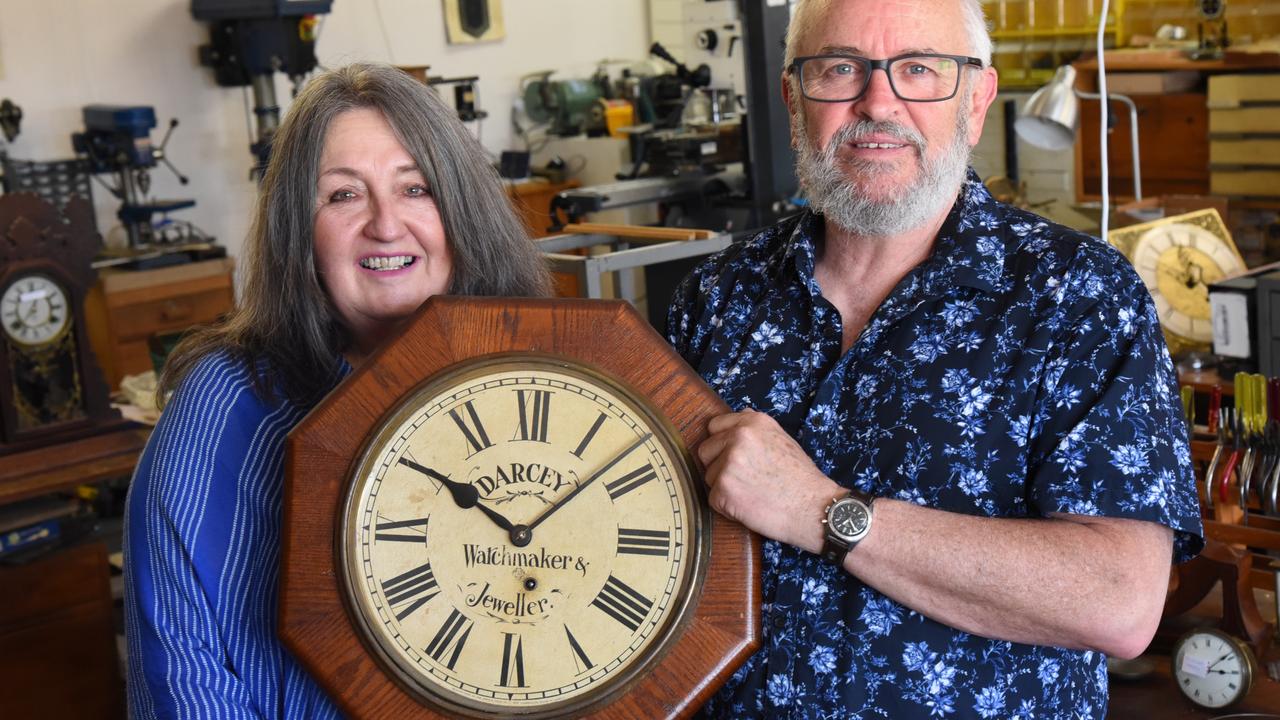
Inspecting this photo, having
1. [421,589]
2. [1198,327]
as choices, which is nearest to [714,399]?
[421,589]

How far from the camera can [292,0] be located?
5.46 meters

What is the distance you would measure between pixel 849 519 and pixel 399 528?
0.43 metres

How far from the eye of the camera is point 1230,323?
9.69ft

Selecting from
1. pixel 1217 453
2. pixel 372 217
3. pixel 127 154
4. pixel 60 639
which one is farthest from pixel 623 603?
pixel 127 154

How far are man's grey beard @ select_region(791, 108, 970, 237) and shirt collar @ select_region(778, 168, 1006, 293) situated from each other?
0.03 meters

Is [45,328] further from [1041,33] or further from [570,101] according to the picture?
[1041,33]

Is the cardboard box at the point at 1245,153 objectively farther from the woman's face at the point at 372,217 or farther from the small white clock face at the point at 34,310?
the woman's face at the point at 372,217

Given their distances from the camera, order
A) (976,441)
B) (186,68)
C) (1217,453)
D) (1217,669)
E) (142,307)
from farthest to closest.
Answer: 1. (186,68)
2. (142,307)
3. (1217,453)
4. (1217,669)
5. (976,441)

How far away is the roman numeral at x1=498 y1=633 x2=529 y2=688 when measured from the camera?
130 centimetres

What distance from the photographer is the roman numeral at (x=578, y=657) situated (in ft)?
4.28

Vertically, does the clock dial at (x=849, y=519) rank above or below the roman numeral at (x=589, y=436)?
below

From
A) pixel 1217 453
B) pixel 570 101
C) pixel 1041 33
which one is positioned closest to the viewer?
pixel 1217 453

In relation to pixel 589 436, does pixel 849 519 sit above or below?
below

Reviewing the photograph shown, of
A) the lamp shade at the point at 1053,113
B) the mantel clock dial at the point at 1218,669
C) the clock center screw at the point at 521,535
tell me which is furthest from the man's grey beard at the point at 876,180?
the lamp shade at the point at 1053,113
